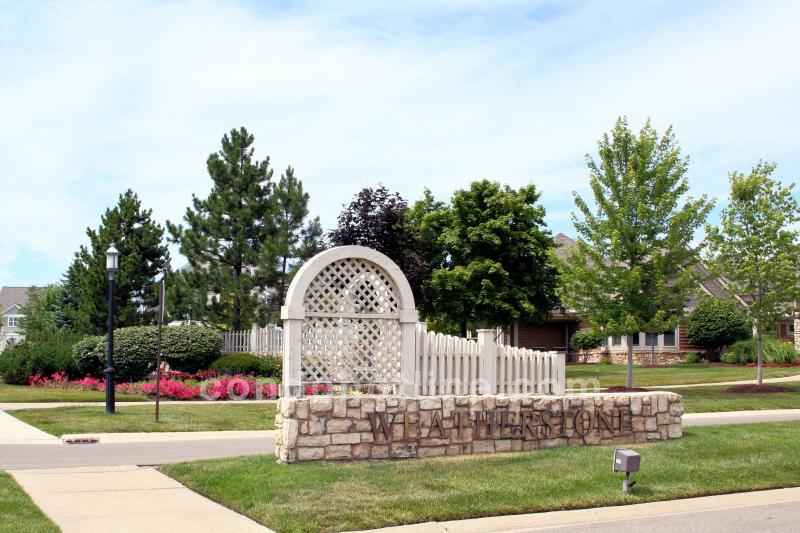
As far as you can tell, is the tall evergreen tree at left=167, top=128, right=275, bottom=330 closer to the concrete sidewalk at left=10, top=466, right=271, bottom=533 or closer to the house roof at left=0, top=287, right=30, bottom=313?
the concrete sidewalk at left=10, top=466, right=271, bottom=533

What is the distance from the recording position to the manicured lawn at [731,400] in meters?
20.2

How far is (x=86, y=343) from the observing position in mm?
26531

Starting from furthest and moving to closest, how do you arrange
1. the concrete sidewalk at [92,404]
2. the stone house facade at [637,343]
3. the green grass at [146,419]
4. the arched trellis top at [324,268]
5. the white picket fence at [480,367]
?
the stone house facade at [637,343]
the concrete sidewalk at [92,404]
the green grass at [146,419]
the white picket fence at [480,367]
the arched trellis top at [324,268]

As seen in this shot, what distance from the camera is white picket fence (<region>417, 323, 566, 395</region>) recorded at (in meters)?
13.7

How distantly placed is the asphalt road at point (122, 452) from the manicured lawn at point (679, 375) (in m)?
14.6

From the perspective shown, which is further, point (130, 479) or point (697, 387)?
point (697, 387)

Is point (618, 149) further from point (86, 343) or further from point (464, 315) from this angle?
point (86, 343)

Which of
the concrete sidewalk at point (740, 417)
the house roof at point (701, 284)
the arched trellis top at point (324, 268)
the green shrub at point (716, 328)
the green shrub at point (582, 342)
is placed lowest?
the concrete sidewalk at point (740, 417)

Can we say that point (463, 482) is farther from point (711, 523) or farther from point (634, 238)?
point (634, 238)

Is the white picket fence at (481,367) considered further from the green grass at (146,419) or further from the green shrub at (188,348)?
the green shrub at (188,348)

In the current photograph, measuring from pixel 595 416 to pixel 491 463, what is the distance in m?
2.49

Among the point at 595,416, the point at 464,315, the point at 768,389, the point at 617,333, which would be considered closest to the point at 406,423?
the point at 595,416

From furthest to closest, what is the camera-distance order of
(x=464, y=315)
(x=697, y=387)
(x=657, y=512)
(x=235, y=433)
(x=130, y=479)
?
(x=464, y=315) → (x=697, y=387) → (x=235, y=433) → (x=130, y=479) → (x=657, y=512)

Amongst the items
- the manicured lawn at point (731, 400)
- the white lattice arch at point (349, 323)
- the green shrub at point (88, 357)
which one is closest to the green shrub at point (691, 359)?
the manicured lawn at point (731, 400)
